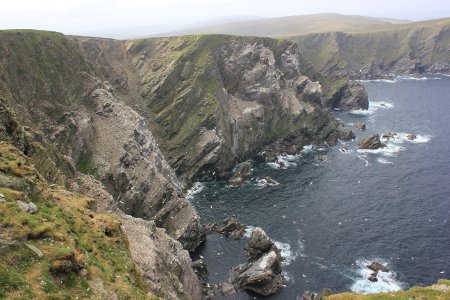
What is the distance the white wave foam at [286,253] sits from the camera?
248 ft

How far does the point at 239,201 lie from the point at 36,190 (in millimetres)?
68072

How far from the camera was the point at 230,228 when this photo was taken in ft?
285

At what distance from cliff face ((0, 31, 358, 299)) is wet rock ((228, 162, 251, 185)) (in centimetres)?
572

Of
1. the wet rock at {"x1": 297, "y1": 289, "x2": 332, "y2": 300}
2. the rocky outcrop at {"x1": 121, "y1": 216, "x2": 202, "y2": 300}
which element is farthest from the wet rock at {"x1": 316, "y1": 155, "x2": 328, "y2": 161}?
the rocky outcrop at {"x1": 121, "y1": 216, "x2": 202, "y2": 300}

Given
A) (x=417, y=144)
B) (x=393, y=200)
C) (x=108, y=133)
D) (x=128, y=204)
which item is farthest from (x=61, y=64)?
(x=417, y=144)

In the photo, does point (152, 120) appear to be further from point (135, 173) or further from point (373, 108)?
point (373, 108)

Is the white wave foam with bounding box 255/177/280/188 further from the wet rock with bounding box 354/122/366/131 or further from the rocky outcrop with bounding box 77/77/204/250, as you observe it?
the wet rock with bounding box 354/122/366/131

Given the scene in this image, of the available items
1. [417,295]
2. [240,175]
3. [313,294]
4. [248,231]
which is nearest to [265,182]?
[240,175]

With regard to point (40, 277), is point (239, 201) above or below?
below

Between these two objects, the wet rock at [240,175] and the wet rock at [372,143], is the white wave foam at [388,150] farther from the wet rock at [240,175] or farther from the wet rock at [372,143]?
the wet rock at [240,175]

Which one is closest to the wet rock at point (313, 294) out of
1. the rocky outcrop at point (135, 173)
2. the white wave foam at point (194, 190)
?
the rocky outcrop at point (135, 173)

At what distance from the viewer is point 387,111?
184 metres

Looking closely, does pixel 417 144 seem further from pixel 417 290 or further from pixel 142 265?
pixel 142 265

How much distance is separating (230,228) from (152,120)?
176 ft
